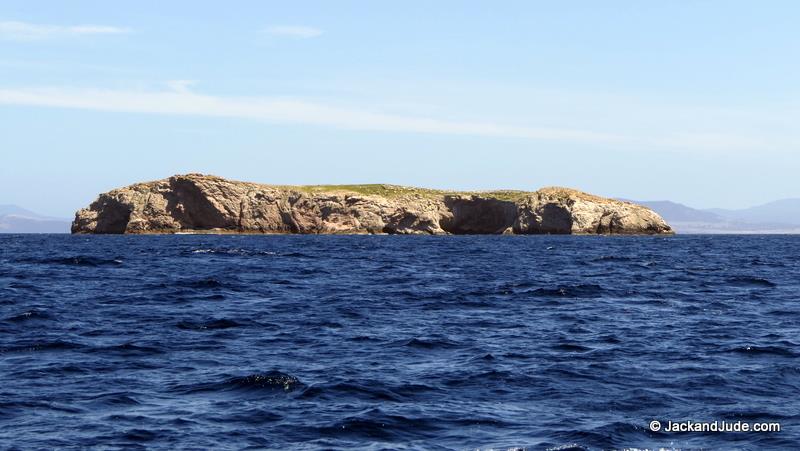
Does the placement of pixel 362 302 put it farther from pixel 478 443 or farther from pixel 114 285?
pixel 478 443

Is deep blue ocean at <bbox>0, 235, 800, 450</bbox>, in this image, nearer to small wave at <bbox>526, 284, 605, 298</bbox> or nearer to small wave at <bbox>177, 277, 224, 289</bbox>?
small wave at <bbox>526, 284, 605, 298</bbox>

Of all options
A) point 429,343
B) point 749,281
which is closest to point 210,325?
point 429,343

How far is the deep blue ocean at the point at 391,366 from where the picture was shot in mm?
15914

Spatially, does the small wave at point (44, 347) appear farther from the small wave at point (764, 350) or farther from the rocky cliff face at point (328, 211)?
the rocky cliff face at point (328, 211)

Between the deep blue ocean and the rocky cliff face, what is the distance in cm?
14006

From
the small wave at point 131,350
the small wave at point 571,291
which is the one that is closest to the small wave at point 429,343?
the small wave at point 131,350

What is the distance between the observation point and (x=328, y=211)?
192m

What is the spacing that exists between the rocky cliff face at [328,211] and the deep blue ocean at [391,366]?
14006 cm

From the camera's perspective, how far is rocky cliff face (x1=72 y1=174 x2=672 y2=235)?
184000 millimetres

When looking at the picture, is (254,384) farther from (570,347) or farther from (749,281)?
(749,281)

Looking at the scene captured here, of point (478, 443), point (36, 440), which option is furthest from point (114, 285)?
point (478, 443)

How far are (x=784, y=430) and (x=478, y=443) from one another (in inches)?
238

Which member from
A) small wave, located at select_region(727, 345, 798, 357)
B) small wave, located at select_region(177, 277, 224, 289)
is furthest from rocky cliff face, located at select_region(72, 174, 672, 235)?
small wave, located at select_region(727, 345, 798, 357)

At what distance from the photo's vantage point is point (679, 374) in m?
21.4
